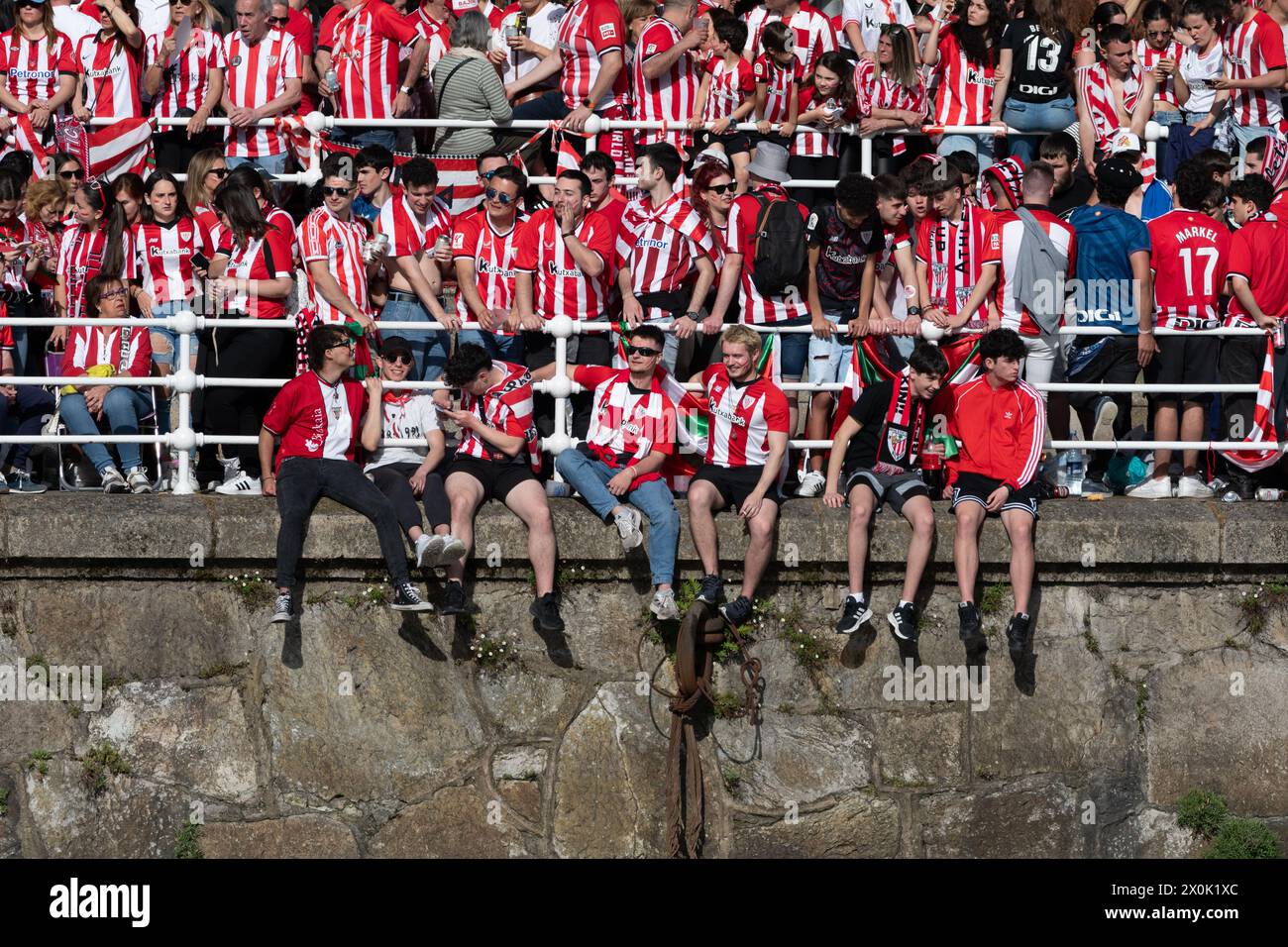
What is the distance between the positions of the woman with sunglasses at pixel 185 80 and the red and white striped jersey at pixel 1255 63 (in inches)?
264

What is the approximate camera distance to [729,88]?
40.2 ft

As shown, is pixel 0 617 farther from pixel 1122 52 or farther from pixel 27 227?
pixel 1122 52

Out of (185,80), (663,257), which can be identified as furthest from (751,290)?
(185,80)

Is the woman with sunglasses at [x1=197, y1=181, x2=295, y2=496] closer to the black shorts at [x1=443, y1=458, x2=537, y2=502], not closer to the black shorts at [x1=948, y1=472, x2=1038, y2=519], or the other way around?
the black shorts at [x1=443, y1=458, x2=537, y2=502]

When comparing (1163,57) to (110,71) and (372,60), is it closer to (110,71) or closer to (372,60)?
(372,60)

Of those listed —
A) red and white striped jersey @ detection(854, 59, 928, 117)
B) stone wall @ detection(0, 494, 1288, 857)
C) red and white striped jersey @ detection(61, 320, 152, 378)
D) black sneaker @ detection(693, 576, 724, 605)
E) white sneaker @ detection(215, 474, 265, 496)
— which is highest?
red and white striped jersey @ detection(854, 59, 928, 117)

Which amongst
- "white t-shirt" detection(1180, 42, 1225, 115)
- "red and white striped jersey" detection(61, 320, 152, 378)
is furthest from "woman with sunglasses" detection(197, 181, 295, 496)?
"white t-shirt" detection(1180, 42, 1225, 115)

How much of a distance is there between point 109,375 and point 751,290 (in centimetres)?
357

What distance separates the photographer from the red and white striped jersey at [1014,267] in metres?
10.4

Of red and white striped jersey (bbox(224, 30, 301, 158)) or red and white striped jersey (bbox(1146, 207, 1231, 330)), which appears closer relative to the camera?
red and white striped jersey (bbox(1146, 207, 1231, 330))

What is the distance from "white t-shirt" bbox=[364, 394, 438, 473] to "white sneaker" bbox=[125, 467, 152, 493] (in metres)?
1.21

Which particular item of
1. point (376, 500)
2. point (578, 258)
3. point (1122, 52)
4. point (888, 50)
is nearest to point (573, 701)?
point (376, 500)

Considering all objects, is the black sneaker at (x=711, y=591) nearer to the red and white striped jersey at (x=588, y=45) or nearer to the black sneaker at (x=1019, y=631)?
the black sneaker at (x=1019, y=631)

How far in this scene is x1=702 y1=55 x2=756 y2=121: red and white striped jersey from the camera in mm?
12258
